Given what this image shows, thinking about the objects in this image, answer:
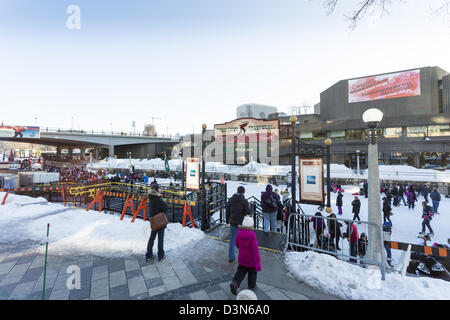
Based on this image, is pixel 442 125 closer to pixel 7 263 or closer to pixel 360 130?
pixel 360 130

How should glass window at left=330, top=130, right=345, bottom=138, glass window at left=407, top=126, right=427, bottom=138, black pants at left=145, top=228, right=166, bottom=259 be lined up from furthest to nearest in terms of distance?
glass window at left=330, top=130, right=345, bottom=138 < glass window at left=407, top=126, right=427, bottom=138 < black pants at left=145, top=228, right=166, bottom=259

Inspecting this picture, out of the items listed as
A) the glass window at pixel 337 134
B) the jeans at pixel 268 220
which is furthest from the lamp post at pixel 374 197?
the glass window at pixel 337 134

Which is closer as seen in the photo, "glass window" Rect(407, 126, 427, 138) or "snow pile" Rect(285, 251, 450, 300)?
"snow pile" Rect(285, 251, 450, 300)

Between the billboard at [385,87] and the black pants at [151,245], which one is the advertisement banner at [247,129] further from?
the billboard at [385,87]

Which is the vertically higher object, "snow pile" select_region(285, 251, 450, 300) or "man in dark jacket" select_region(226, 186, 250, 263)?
"man in dark jacket" select_region(226, 186, 250, 263)

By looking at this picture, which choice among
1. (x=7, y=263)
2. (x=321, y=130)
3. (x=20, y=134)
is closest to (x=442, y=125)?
(x=321, y=130)

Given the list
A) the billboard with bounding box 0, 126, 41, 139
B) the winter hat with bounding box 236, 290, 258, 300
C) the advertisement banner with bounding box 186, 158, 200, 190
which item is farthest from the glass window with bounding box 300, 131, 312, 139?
the billboard with bounding box 0, 126, 41, 139

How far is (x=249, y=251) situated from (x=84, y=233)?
565cm

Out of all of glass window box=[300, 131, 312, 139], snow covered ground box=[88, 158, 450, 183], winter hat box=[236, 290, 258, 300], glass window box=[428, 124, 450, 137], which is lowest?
winter hat box=[236, 290, 258, 300]

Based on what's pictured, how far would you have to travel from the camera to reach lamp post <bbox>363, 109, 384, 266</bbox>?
463cm

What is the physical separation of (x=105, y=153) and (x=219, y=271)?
81574 millimetres

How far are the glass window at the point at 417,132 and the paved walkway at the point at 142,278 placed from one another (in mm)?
44222

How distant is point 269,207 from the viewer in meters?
7.10

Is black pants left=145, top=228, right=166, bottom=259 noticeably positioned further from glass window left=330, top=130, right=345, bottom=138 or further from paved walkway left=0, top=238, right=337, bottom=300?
glass window left=330, top=130, right=345, bottom=138
